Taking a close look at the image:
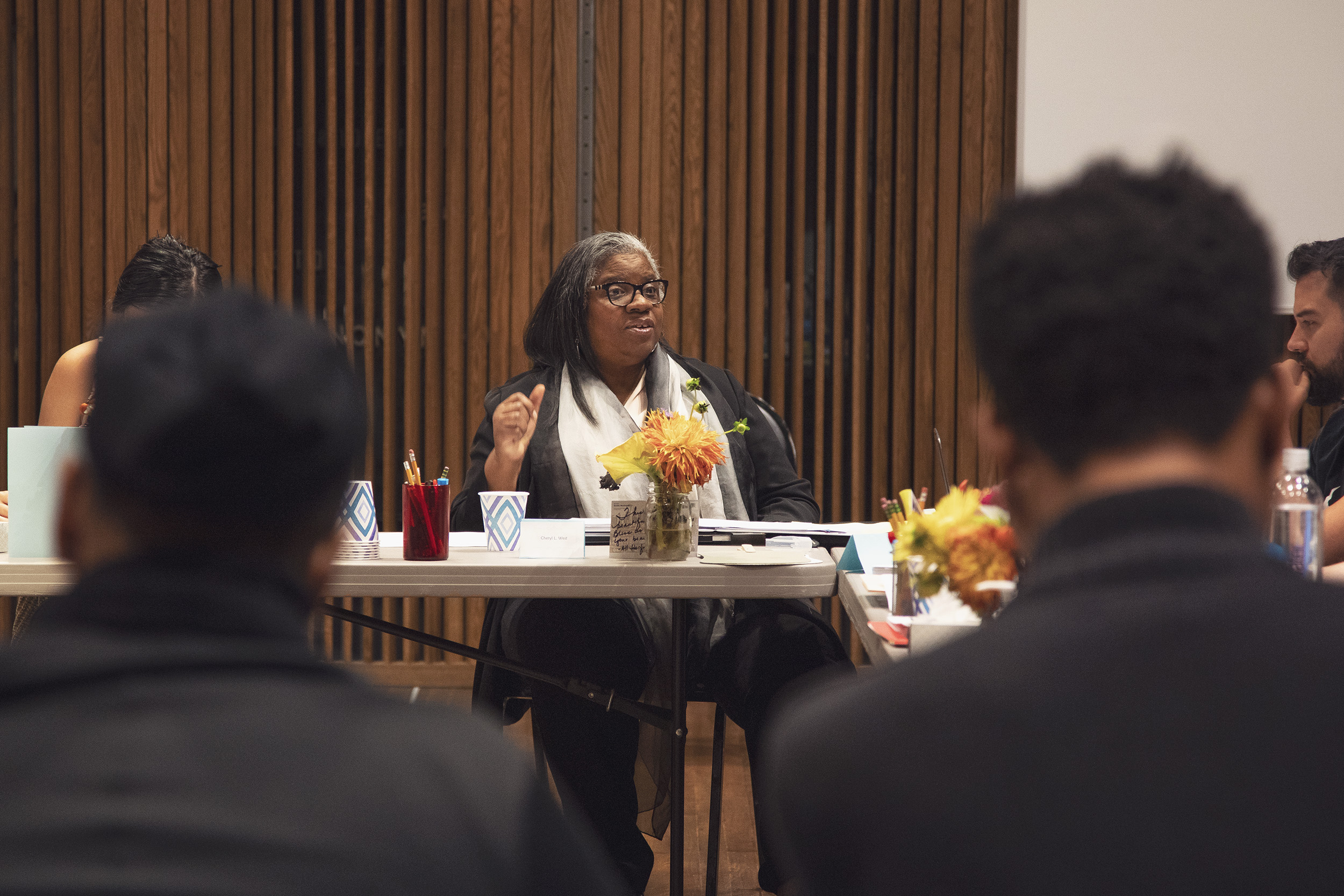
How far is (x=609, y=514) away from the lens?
111 inches

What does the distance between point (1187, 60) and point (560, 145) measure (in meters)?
2.14

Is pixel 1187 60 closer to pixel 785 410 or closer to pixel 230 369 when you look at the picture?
pixel 785 410

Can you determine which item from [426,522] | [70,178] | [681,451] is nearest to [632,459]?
[681,451]

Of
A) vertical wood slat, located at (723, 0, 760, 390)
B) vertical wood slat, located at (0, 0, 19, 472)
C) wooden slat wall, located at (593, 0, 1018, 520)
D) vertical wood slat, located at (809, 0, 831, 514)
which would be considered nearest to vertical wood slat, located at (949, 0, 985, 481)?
wooden slat wall, located at (593, 0, 1018, 520)

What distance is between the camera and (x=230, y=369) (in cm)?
59

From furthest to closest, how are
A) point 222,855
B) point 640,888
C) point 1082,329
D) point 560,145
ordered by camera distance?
point 560,145 < point 640,888 < point 1082,329 < point 222,855

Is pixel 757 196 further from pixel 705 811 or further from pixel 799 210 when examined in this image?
pixel 705 811

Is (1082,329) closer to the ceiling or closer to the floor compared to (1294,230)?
closer to the floor

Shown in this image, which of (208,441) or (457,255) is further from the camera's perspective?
(457,255)

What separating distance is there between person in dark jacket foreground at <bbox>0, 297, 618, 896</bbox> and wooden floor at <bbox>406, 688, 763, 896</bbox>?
1.61 m

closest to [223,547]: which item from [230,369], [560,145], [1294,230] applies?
[230,369]

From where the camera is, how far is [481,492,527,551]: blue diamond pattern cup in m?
2.25

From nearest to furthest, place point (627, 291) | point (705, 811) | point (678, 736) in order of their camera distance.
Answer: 1. point (678, 736)
2. point (627, 291)
3. point (705, 811)

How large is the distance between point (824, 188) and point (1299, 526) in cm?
291
